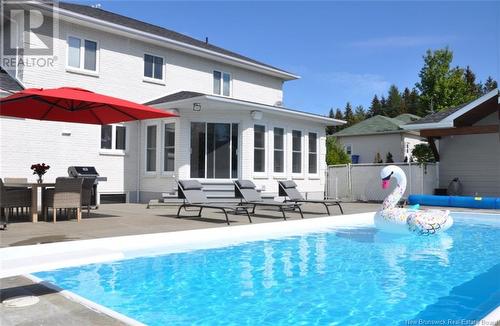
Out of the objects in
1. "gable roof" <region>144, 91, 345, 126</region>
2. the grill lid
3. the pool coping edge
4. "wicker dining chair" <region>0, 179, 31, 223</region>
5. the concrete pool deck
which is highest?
"gable roof" <region>144, 91, 345, 126</region>

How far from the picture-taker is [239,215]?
12.4 meters

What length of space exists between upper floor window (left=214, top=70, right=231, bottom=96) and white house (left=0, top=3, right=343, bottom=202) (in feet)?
6.11

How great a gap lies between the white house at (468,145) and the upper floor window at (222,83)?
8.75 m

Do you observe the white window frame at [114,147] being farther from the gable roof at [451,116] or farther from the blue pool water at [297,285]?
the gable roof at [451,116]

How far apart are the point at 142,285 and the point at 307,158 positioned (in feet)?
48.6

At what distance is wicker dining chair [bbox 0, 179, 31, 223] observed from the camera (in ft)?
27.9

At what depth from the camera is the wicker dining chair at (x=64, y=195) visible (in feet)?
30.2

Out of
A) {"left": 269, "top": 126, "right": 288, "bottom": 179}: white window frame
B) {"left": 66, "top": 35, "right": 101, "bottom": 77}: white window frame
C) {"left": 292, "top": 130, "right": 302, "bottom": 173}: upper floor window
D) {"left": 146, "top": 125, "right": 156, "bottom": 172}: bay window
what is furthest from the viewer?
{"left": 292, "top": 130, "right": 302, "bottom": 173}: upper floor window

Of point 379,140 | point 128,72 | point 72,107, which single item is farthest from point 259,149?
point 379,140

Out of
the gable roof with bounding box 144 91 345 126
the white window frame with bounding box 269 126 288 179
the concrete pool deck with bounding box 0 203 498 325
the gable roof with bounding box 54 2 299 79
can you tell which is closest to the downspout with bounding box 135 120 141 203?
the gable roof with bounding box 144 91 345 126

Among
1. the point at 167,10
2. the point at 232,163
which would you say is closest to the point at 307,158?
the point at 232,163

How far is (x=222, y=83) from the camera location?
2108 cm

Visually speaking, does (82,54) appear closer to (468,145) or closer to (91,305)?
(91,305)

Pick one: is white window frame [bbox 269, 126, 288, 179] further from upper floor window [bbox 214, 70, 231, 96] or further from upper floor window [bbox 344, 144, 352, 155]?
upper floor window [bbox 344, 144, 352, 155]
